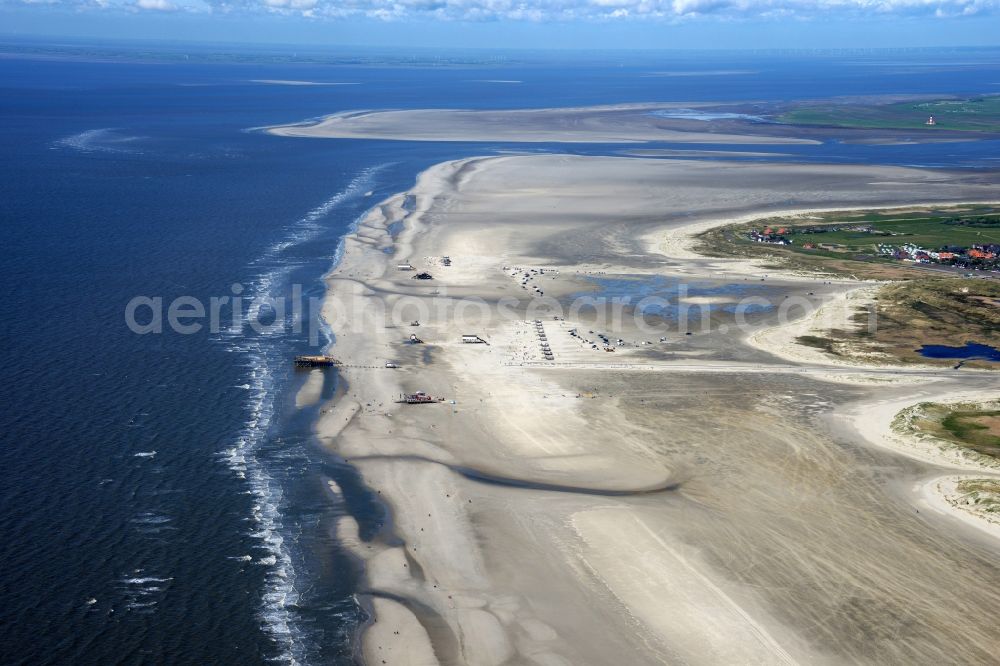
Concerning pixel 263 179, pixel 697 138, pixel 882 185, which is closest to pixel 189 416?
pixel 263 179

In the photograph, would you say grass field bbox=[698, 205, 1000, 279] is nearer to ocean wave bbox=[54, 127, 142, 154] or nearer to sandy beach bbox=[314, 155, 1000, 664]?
sandy beach bbox=[314, 155, 1000, 664]

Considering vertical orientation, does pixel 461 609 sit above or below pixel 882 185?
below

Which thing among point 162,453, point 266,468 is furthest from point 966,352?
point 162,453

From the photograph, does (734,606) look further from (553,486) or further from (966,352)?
(966,352)

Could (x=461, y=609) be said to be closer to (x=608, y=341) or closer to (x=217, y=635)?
(x=217, y=635)

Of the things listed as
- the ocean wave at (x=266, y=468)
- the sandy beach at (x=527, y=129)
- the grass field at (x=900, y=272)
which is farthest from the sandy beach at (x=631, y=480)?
the sandy beach at (x=527, y=129)

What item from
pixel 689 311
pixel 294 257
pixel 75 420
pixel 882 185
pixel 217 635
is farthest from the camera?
pixel 882 185
